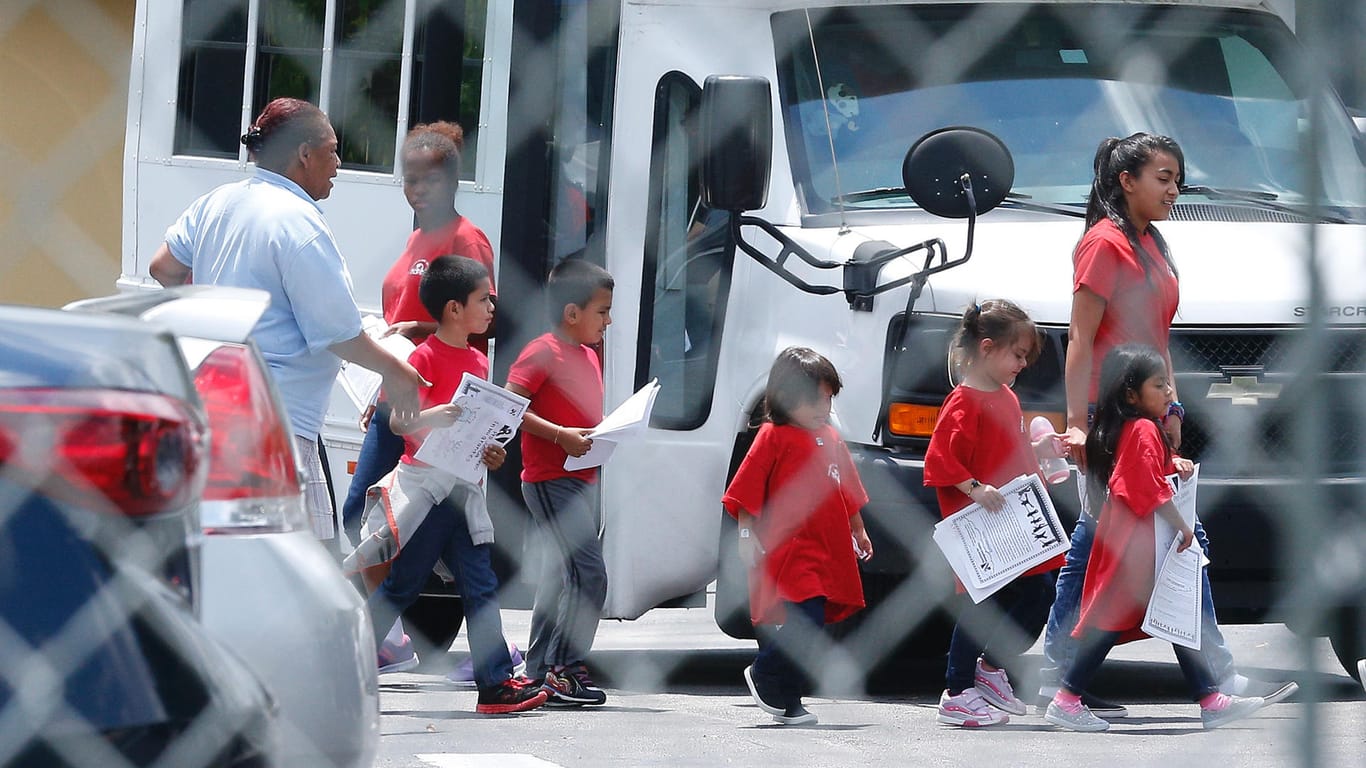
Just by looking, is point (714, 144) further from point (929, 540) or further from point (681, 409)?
point (929, 540)

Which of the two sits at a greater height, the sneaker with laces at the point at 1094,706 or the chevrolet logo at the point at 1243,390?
the chevrolet logo at the point at 1243,390

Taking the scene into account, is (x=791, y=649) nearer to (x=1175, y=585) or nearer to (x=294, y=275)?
(x=1175, y=585)

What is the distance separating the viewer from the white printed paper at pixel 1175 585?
5020mm

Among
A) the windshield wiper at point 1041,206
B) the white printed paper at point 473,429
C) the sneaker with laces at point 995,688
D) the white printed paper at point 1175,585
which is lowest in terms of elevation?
the sneaker with laces at point 995,688

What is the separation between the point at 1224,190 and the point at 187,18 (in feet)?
11.7

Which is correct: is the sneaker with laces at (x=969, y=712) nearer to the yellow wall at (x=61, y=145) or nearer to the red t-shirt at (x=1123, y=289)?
the red t-shirt at (x=1123, y=289)

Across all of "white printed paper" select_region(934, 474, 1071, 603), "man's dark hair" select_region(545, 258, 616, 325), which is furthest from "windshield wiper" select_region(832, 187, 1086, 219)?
"white printed paper" select_region(934, 474, 1071, 603)

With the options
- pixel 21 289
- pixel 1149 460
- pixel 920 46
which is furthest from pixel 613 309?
pixel 21 289

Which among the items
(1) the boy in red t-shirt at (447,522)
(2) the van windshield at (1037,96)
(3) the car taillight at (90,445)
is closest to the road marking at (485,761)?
(1) the boy in red t-shirt at (447,522)

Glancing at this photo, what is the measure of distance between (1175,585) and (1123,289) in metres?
0.79

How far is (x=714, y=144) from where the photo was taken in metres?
5.34

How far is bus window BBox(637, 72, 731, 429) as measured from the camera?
576cm

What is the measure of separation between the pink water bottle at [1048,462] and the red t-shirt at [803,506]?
0.50 metres

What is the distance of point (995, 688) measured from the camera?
534 cm
